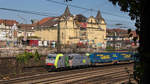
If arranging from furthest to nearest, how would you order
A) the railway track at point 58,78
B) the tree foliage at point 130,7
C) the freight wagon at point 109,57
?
the freight wagon at point 109,57 → the railway track at point 58,78 → the tree foliage at point 130,7

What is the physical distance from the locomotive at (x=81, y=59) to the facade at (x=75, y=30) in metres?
25.8

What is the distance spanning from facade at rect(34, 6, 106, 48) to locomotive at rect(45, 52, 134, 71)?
25.8 meters

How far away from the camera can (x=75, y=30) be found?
6366 centimetres

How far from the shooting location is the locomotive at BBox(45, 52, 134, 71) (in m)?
26.2

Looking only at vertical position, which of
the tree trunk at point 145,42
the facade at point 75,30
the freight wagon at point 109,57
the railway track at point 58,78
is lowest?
the railway track at point 58,78

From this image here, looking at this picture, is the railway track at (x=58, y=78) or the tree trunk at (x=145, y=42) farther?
the railway track at (x=58, y=78)

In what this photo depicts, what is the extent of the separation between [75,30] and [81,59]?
1366 inches

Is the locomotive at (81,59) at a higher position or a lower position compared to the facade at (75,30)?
lower

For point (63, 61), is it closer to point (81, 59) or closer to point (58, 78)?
point (81, 59)

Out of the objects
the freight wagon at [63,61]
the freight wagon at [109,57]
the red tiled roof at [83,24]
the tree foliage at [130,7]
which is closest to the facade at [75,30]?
the red tiled roof at [83,24]

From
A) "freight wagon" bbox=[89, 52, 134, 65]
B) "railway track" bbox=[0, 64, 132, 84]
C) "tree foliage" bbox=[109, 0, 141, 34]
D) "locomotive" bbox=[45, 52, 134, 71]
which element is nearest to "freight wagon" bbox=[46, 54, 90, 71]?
"locomotive" bbox=[45, 52, 134, 71]

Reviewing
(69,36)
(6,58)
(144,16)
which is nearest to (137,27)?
(144,16)

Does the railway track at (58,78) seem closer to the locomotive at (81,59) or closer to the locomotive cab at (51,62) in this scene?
the locomotive cab at (51,62)

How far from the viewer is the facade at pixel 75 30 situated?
2443 inches
